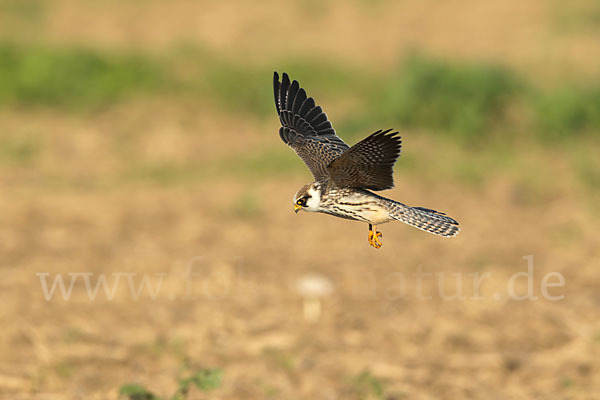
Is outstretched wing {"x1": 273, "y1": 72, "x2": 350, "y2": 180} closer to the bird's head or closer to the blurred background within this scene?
the bird's head

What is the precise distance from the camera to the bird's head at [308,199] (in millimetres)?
3979

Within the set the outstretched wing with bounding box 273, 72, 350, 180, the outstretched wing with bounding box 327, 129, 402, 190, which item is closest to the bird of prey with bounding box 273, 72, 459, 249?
the outstretched wing with bounding box 327, 129, 402, 190

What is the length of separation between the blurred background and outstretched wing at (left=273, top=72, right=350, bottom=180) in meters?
1.48

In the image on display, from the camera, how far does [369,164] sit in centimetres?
392

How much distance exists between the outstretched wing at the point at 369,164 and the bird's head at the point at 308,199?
0.10m

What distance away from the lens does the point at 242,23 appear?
19609 millimetres

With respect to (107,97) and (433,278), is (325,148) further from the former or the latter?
(107,97)

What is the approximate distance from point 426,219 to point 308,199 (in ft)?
2.25

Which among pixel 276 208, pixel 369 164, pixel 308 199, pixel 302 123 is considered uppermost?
pixel 276 208

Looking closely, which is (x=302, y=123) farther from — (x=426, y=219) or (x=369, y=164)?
(x=369, y=164)

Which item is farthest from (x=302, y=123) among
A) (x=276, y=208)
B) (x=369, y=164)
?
(x=276, y=208)

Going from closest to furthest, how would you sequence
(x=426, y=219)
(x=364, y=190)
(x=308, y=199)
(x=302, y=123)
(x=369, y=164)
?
(x=369, y=164)
(x=308, y=199)
(x=364, y=190)
(x=426, y=219)
(x=302, y=123)

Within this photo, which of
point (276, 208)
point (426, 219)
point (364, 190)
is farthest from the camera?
point (276, 208)

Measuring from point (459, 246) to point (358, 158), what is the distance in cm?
698
